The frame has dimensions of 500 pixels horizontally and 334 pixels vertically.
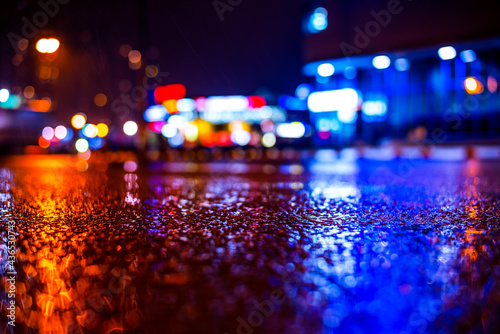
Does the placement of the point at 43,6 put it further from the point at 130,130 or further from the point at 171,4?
the point at 130,130

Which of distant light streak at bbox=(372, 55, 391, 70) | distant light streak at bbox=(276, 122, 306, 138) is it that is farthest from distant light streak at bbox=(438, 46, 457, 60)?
distant light streak at bbox=(276, 122, 306, 138)

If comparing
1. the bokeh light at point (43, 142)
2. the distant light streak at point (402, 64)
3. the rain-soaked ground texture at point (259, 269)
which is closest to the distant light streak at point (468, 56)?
the distant light streak at point (402, 64)

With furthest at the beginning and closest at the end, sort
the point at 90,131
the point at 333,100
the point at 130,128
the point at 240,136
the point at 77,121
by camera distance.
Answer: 1. the point at 130,128
2. the point at 240,136
3. the point at 90,131
4. the point at 77,121
5. the point at 333,100

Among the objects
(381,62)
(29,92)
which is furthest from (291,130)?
(29,92)

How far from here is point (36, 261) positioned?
8.08 ft

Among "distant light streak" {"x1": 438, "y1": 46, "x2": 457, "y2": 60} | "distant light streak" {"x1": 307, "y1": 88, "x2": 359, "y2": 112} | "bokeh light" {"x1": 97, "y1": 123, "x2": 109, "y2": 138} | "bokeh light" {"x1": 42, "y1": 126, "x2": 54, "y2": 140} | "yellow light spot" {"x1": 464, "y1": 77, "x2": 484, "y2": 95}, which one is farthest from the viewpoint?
"bokeh light" {"x1": 97, "y1": 123, "x2": 109, "y2": 138}

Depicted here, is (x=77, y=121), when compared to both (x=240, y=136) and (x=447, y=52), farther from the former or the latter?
(x=447, y=52)

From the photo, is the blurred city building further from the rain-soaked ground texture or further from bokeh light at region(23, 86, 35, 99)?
the rain-soaked ground texture

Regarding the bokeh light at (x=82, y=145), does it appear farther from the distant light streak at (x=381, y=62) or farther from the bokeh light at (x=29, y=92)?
the distant light streak at (x=381, y=62)

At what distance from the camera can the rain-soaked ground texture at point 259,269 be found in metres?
1.60

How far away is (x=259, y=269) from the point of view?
7.35 feet

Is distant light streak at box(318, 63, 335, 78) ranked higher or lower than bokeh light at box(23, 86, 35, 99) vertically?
higher

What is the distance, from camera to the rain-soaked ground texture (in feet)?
5.25

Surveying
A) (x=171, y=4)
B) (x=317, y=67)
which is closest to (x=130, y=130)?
(x=317, y=67)
